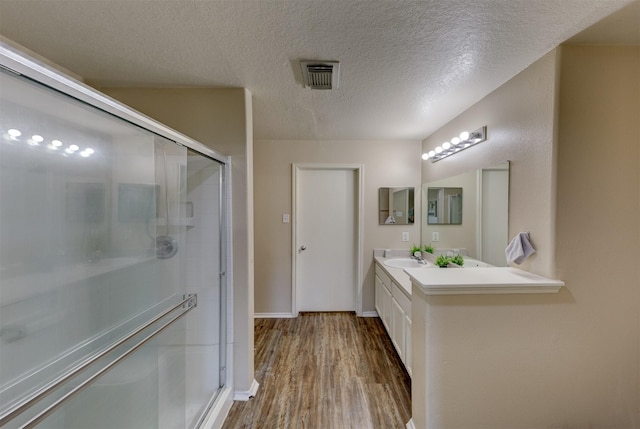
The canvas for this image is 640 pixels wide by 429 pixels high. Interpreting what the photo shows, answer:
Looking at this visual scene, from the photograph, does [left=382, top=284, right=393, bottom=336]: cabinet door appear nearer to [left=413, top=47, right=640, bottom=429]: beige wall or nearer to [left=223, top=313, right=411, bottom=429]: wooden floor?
[left=223, top=313, right=411, bottom=429]: wooden floor

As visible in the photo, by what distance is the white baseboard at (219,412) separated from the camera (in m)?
1.45

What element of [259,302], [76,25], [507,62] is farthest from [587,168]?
[259,302]

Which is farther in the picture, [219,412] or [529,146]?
[219,412]

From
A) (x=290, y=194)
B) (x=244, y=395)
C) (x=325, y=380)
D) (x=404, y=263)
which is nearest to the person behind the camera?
(x=244, y=395)

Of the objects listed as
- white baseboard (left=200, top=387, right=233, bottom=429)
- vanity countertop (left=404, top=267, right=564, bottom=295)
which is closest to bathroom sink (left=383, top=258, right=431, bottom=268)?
vanity countertop (left=404, top=267, right=564, bottom=295)

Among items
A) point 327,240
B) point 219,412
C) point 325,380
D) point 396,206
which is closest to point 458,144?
point 396,206

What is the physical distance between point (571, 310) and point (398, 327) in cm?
112

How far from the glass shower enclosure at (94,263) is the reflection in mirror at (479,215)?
1.94 metres

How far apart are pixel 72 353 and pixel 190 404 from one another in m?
0.87

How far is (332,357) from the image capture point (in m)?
2.22

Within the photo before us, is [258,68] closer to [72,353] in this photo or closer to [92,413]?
[72,353]

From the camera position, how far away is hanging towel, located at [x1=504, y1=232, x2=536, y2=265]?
1.40 metres

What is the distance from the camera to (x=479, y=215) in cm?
196

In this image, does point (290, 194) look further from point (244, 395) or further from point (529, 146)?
point (529, 146)
